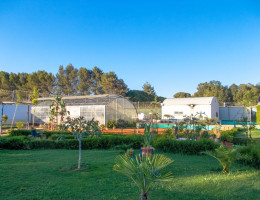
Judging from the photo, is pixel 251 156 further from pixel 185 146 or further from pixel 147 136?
pixel 147 136

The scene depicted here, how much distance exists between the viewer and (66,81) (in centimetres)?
4275

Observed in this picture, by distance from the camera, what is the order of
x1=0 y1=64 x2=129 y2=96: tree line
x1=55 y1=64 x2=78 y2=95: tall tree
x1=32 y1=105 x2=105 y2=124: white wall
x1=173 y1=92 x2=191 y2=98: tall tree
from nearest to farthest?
x1=32 y1=105 x2=105 y2=124: white wall, x1=0 y1=64 x2=129 y2=96: tree line, x1=55 y1=64 x2=78 y2=95: tall tree, x1=173 y1=92 x2=191 y2=98: tall tree

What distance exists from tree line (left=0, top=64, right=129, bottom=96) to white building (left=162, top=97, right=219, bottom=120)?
12.7m

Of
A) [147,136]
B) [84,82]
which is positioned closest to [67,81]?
[84,82]

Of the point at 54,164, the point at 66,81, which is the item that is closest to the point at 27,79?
the point at 66,81

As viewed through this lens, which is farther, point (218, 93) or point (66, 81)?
point (218, 93)

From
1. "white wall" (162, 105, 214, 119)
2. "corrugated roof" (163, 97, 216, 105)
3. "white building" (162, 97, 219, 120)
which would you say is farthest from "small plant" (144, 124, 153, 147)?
"corrugated roof" (163, 97, 216, 105)

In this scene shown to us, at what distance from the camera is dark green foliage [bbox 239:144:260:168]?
237 inches

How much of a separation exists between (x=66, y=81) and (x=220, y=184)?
4145cm

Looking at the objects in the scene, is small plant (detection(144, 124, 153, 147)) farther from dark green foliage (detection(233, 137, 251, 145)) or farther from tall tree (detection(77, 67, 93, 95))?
tall tree (detection(77, 67, 93, 95))

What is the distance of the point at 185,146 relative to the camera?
27.3 feet

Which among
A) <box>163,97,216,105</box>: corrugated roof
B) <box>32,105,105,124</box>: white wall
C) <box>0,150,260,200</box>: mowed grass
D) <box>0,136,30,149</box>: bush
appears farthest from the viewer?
<box>163,97,216,105</box>: corrugated roof

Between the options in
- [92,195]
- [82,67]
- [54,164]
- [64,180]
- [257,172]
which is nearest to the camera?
[92,195]

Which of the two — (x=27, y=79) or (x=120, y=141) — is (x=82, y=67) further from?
(x=120, y=141)
